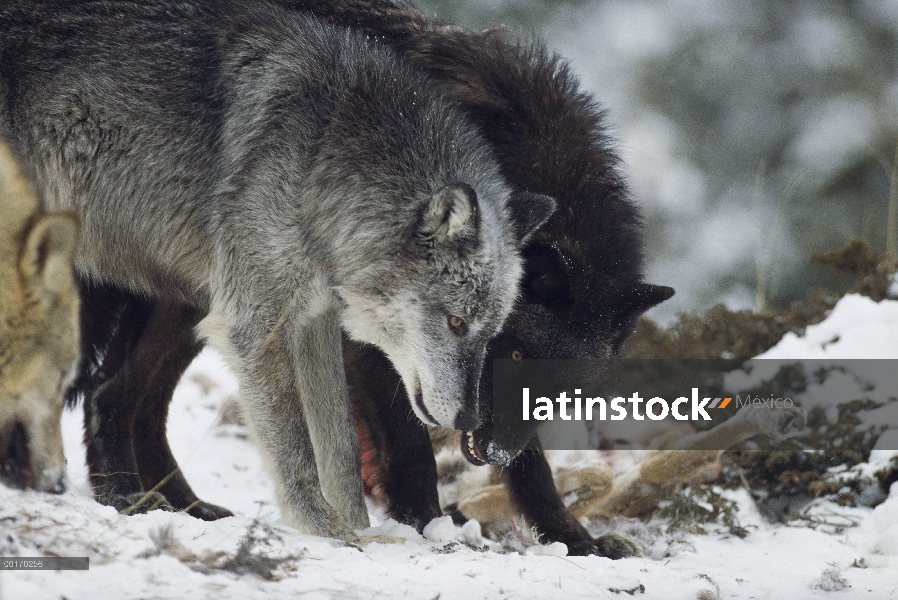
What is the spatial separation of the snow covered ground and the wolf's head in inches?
28.9

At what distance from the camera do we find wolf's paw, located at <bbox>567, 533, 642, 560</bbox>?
4.70 metres

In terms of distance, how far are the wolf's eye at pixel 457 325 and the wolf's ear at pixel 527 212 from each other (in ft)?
1.77

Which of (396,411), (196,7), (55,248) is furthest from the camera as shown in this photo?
(396,411)

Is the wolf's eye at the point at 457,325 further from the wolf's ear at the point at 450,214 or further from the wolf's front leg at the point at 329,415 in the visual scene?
the wolf's front leg at the point at 329,415

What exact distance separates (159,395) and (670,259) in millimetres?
8455

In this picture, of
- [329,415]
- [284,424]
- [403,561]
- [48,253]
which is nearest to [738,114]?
[329,415]

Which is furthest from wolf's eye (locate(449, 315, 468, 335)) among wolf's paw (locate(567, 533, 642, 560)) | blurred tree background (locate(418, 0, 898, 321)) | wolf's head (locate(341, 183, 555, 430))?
blurred tree background (locate(418, 0, 898, 321))

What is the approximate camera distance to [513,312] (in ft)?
14.3

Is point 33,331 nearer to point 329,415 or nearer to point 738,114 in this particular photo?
point 329,415

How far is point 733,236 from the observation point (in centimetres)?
1156

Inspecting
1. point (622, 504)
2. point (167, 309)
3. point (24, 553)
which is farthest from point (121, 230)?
point (622, 504)

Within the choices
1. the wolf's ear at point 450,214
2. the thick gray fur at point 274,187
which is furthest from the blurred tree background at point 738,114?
the wolf's ear at point 450,214

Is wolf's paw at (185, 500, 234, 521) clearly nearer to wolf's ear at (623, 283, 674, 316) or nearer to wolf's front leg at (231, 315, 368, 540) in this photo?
wolf's front leg at (231, 315, 368, 540)

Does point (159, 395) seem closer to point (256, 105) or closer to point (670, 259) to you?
point (256, 105)
